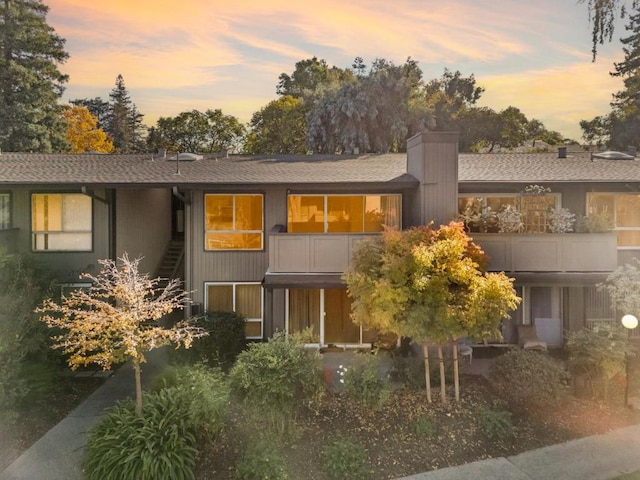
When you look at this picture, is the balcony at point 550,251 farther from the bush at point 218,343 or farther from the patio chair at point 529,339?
the bush at point 218,343

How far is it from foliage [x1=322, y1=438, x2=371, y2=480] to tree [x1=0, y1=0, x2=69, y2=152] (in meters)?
35.1

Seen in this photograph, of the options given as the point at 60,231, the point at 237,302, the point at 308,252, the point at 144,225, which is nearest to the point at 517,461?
the point at 308,252

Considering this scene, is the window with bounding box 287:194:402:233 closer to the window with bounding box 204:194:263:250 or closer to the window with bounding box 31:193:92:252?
the window with bounding box 204:194:263:250

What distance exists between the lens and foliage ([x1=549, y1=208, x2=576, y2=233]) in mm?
14344

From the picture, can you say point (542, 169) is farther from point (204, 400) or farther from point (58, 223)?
point (58, 223)

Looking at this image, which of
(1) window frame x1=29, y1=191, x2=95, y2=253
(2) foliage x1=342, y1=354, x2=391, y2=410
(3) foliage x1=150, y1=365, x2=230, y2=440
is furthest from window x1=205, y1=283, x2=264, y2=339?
(2) foliage x1=342, y1=354, x2=391, y2=410

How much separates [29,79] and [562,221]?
3672cm

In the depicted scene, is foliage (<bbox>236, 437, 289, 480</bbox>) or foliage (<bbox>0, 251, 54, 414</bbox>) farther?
foliage (<bbox>0, 251, 54, 414</bbox>)

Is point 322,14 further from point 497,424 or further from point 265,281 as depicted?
point 497,424

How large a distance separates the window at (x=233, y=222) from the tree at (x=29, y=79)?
26.9 metres

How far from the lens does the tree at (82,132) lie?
45656 millimetres

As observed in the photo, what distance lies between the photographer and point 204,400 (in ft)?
29.8


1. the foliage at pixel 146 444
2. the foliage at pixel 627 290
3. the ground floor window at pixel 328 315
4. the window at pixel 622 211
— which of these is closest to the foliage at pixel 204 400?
the foliage at pixel 146 444

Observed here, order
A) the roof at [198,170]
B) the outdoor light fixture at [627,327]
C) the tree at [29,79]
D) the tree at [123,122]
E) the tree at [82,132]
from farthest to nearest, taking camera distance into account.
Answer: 1. the tree at [123,122]
2. the tree at [82,132]
3. the tree at [29,79]
4. the roof at [198,170]
5. the outdoor light fixture at [627,327]
